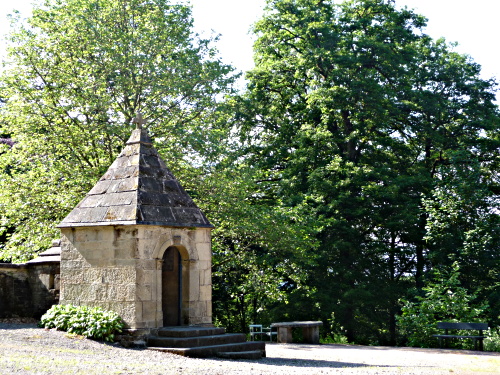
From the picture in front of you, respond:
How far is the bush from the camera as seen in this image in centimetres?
1128

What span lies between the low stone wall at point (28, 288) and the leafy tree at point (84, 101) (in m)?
3.06

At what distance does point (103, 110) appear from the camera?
1817cm

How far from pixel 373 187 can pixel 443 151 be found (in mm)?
3946

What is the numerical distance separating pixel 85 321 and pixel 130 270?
1.26 m

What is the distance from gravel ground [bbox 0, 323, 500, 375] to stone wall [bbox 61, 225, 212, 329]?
31.9 inches

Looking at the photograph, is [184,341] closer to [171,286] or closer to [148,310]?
[148,310]

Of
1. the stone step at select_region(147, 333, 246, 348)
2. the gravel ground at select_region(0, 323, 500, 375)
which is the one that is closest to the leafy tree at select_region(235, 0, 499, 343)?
the gravel ground at select_region(0, 323, 500, 375)

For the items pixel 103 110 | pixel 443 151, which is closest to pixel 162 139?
pixel 103 110

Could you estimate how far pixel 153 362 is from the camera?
966 cm

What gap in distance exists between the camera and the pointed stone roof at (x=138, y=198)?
462 inches

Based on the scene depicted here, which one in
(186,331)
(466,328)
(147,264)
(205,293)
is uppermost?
(147,264)

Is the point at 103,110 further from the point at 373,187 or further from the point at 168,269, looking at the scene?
the point at 373,187

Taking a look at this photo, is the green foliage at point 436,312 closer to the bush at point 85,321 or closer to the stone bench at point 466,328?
the stone bench at point 466,328

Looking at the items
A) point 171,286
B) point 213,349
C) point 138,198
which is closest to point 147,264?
point 138,198
